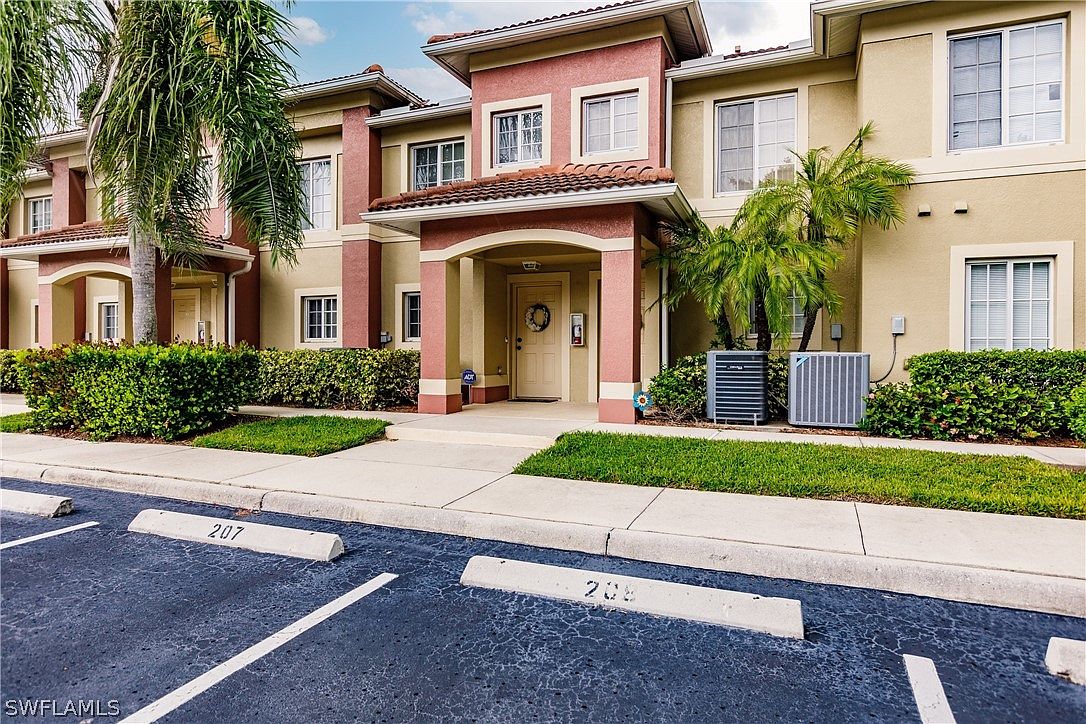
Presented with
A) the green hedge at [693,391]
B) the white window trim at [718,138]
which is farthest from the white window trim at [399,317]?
the white window trim at [718,138]

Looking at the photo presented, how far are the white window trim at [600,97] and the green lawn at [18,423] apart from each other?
1015 centimetres

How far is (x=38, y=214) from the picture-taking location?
60.3 feet

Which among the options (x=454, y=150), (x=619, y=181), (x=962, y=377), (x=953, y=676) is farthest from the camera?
(x=454, y=150)

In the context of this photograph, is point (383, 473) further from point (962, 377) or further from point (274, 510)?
point (962, 377)

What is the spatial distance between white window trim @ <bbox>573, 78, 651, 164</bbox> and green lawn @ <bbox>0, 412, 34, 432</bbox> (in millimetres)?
10147

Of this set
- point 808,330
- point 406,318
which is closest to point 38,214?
point 406,318

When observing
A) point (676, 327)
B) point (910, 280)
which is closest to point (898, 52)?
point (910, 280)

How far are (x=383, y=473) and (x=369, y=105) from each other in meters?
10.6

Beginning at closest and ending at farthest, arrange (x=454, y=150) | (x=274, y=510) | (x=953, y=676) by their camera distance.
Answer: (x=953, y=676) < (x=274, y=510) < (x=454, y=150)

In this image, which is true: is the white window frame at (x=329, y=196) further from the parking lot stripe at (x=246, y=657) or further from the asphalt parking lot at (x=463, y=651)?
the parking lot stripe at (x=246, y=657)

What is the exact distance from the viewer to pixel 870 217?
913cm

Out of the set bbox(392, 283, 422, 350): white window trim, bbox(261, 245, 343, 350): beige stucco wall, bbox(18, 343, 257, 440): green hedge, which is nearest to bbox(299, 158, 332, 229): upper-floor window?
bbox(261, 245, 343, 350): beige stucco wall

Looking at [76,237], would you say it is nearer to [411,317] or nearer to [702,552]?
[411,317]

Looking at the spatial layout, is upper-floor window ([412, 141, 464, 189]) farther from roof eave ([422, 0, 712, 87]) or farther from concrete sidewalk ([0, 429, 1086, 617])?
concrete sidewalk ([0, 429, 1086, 617])
